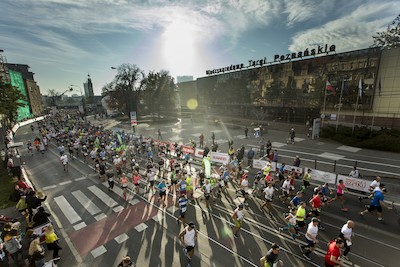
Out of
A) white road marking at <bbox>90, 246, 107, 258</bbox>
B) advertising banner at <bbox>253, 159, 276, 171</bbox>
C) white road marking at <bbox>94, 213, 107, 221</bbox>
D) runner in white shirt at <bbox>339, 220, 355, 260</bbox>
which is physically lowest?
white road marking at <bbox>94, 213, 107, 221</bbox>

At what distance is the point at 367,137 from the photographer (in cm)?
2545

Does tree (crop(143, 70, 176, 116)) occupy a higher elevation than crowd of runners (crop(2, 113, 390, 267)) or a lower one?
higher

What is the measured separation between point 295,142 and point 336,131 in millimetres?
6467

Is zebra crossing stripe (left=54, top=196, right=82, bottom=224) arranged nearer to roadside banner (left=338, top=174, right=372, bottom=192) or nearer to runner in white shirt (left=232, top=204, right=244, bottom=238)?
runner in white shirt (left=232, top=204, right=244, bottom=238)

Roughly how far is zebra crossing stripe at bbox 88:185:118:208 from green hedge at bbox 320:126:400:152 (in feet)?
94.3

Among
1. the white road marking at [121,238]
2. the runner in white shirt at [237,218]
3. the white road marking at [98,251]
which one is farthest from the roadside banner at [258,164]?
the white road marking at [98,251]

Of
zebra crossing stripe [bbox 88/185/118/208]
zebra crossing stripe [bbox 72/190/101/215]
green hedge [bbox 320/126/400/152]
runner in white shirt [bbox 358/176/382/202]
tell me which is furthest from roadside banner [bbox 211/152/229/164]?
green hedge [bbox 320/126/400/152]

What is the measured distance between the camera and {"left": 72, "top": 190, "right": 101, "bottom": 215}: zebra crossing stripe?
1175 centimetres

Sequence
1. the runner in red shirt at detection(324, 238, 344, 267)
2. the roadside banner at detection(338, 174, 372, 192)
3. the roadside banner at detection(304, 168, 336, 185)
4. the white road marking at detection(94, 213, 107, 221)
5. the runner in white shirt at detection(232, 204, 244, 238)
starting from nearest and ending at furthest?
the runner in red shirt at detection(324, 238, 344, 267), the runner in white shirt at detection(232, 204, 244, 238), the white road marking at detection(94, 213, 107, 221), the roadside banner at detection(338, 174, 372, 192), the roadside banner at detection(304, 168, 336, 185)

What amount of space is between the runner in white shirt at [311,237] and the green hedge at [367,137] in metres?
23.2

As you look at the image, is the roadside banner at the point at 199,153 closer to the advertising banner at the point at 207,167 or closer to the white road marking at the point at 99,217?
the advertising banner at the point at 207,167

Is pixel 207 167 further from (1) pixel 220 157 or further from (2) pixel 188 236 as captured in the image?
(2) pixel 188 236

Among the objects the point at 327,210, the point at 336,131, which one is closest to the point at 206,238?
the point at 327,210

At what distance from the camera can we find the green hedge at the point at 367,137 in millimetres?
22609
